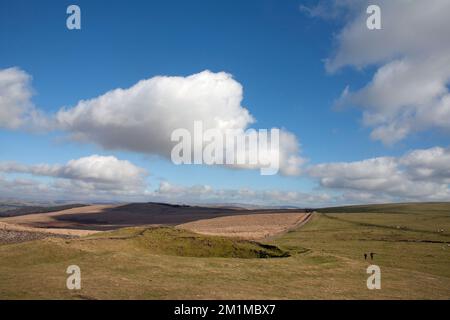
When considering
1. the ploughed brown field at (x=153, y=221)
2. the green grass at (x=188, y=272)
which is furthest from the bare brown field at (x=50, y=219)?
the green grass at (x=188, y=272)

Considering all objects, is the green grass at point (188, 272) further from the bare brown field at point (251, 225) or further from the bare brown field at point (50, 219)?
the bare brown field at point (50, 219)

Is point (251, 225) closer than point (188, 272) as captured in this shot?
No

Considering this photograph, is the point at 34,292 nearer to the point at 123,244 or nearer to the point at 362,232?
the point at 123,244

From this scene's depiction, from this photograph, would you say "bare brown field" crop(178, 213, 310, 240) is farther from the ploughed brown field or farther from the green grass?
the green grass

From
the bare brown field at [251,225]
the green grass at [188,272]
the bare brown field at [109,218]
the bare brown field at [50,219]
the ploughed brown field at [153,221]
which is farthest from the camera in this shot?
the bare brown field at [109,218]

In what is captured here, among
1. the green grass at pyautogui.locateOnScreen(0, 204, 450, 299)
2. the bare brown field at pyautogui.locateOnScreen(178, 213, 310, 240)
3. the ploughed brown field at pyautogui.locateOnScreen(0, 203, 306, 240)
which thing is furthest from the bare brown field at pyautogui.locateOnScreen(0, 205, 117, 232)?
the green grass at pyautogui.locateOnScreen(0, 204, 450, 299)

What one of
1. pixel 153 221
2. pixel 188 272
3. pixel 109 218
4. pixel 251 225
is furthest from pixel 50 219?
pixel 188 272

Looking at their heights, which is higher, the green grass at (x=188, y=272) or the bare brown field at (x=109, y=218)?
the green grass at (x=188, y=272)

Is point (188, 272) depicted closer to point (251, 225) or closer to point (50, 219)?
point (251, 225)
